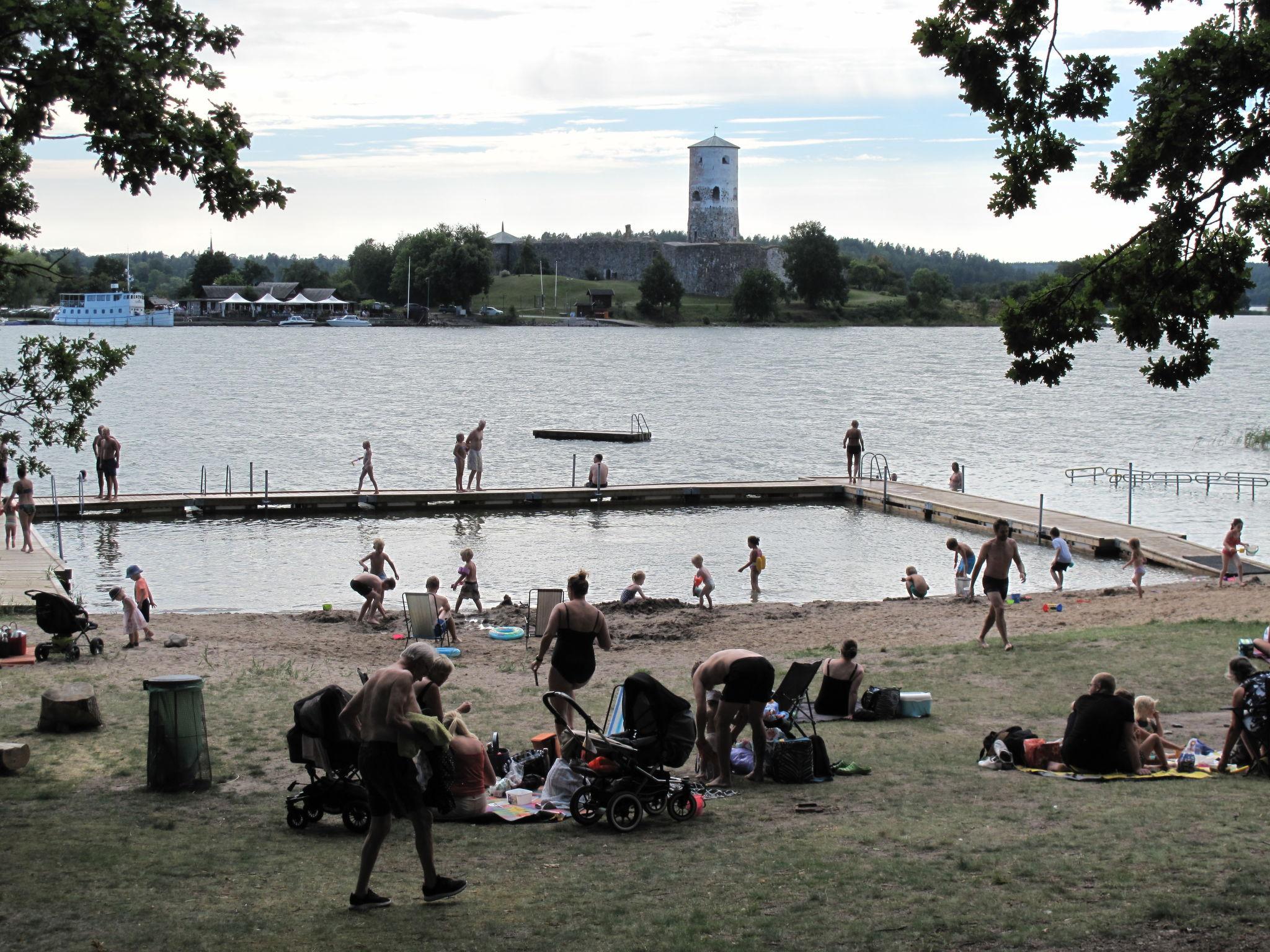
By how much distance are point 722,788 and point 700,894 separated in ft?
7.40

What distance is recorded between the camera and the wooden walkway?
16688 mm

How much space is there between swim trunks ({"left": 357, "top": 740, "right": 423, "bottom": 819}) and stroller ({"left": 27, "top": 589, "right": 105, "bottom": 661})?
26.4 ft

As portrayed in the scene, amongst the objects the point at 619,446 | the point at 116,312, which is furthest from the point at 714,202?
the point at 619,446

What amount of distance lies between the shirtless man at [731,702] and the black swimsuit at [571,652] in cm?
100

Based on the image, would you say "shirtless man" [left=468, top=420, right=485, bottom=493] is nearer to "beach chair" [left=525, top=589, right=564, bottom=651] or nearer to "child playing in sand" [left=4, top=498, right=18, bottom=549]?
"child playing in sand" [left=4, top=498, right=18, bottom=549]

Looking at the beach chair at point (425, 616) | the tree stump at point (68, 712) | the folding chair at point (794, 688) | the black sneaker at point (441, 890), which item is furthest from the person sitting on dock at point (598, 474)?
the black sneaker at point (441, 890)

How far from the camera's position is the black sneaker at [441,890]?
6.54m

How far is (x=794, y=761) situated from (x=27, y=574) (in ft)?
46.3

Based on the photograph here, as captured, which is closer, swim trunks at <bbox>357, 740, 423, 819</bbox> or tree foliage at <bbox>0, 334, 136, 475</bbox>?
swim trunks at <bbox>357, 740, 423, 819</bbox>

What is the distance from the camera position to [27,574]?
18953 mm

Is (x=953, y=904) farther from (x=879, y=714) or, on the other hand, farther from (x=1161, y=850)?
(x=879, y=714)

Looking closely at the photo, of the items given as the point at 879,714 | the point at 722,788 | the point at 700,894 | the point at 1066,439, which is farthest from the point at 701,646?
the point at 1066,439

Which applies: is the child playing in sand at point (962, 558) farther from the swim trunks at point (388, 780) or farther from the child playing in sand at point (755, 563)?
the swim trunks at point (388, 780)

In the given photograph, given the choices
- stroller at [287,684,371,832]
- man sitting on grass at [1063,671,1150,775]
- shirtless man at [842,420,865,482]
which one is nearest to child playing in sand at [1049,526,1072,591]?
man sitting on grass at [1063,671,1150,775]
